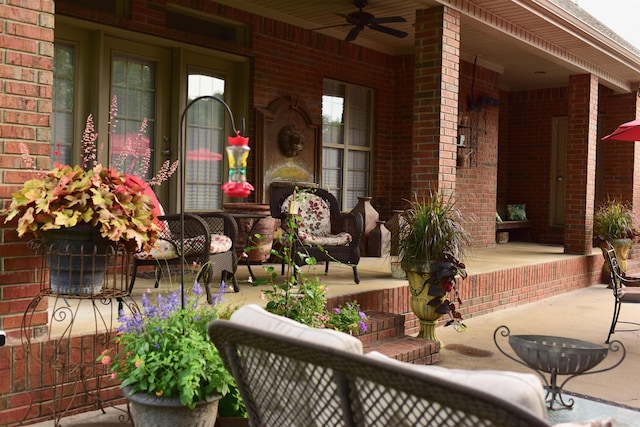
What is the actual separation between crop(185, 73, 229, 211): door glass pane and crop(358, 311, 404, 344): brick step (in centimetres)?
266

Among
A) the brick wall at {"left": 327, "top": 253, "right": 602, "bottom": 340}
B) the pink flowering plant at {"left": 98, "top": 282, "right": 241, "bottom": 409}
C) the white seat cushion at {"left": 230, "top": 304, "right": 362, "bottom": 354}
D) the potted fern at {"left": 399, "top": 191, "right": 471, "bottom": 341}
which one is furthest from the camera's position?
the brick wall at {"left": 327, "top": 253, "right": 602, "bottom": 340}

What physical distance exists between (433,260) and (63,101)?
3409 millimetres

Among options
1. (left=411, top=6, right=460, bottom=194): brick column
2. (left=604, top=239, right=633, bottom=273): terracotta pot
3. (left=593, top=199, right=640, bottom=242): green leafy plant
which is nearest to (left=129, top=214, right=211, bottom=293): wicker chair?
(left=411, top=6, right=460, bottom=194): brick column

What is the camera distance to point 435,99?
236 inches

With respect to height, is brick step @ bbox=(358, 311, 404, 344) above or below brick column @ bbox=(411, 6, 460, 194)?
below

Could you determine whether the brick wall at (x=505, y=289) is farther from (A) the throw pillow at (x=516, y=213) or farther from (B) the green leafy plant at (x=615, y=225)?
(A) the throw pillow at (x=516, y=213)

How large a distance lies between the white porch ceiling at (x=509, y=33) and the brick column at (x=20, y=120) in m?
3.64

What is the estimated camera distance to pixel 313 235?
5.91 m

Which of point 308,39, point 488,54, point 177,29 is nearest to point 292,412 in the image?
point 177,29

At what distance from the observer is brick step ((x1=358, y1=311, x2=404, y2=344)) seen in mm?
4590

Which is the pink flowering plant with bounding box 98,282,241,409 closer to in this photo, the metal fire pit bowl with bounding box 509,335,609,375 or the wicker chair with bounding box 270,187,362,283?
the metal fire pit bowl with bounding box 509,335,609,375

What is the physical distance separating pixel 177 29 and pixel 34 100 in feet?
11.6

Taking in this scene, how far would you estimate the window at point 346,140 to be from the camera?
8469 mm

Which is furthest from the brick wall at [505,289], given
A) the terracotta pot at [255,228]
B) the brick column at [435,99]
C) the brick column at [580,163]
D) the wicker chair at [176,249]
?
the terracotta pot at [255,228]
